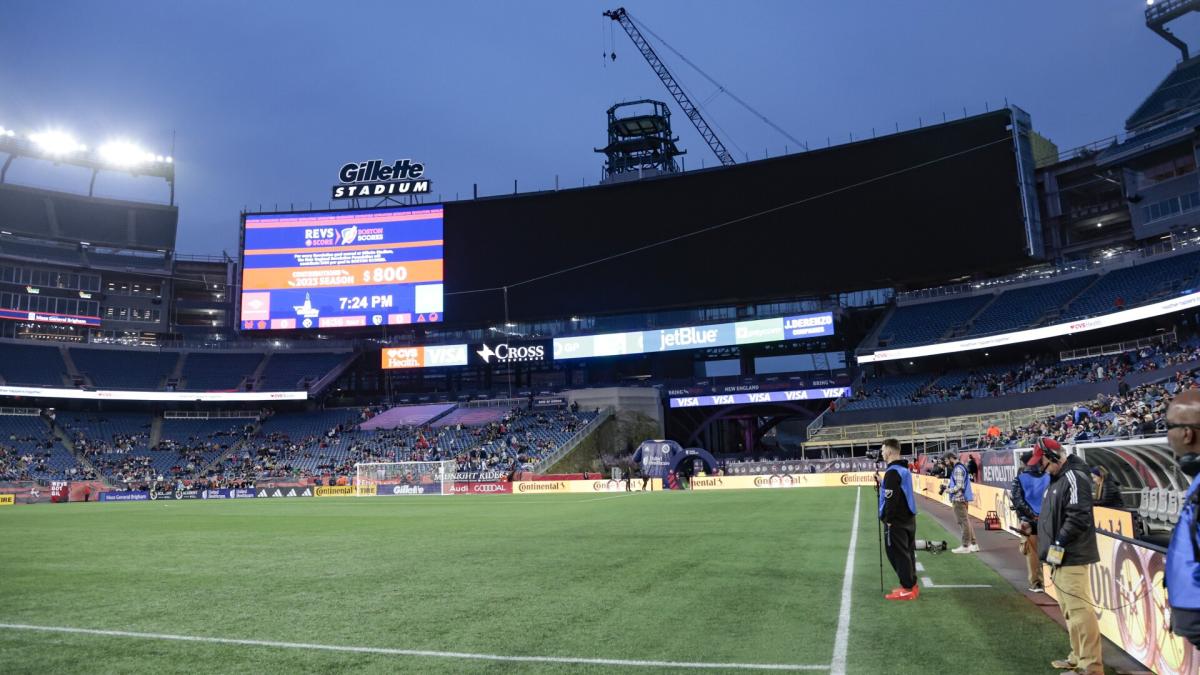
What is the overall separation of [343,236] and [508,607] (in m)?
67.4

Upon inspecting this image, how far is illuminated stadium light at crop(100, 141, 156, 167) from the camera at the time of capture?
76750 mm

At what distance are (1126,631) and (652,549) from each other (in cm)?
966

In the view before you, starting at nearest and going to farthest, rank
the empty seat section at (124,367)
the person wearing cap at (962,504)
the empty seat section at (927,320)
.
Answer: the person wearing cap at (962,504) < the empty seat section at (927,320) < the empty seat section at (124,367)

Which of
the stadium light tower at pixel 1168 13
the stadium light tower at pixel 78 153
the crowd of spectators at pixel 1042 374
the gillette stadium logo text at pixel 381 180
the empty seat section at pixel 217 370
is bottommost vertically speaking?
the crowd of spectators at pixel 1042 374

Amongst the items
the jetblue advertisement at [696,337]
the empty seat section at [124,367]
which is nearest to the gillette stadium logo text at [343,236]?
the empty seat section at [124,367]

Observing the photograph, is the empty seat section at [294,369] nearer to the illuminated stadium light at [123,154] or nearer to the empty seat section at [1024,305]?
the illuminated stadium light at [123,154]

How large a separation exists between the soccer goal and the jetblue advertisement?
55.8ft

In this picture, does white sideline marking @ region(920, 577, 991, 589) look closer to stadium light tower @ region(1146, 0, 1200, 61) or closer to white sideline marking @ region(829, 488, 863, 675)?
white sideline marking @ region(829, 488, 863, 675)

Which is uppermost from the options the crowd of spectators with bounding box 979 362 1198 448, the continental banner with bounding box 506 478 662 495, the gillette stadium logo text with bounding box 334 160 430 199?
the gillette stadium logo text with bounding box 334 160 430 199

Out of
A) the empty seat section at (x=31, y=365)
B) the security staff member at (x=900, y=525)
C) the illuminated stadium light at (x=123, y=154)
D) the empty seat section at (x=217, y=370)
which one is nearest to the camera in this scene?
the security staff member at (x=900, y=525)

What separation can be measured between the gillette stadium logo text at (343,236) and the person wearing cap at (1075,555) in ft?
229

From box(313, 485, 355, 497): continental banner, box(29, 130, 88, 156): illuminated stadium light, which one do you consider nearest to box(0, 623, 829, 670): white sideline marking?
box(313, 485, 355, 497): continental banner

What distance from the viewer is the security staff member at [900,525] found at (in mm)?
10336

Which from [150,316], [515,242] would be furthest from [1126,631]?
[150,316]
